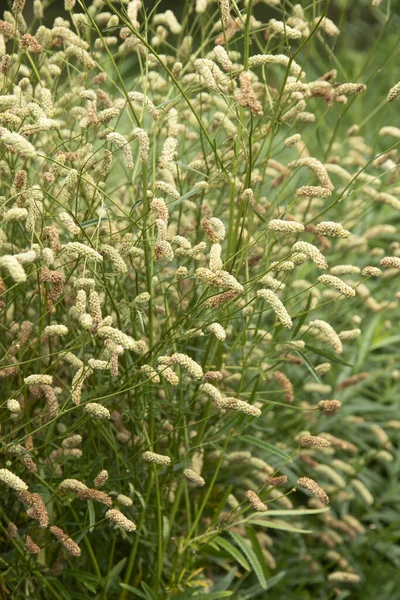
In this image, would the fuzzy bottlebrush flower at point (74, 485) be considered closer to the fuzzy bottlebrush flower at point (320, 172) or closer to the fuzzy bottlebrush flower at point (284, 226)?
the fuzzy bottlebrush flower at point (284, 226)

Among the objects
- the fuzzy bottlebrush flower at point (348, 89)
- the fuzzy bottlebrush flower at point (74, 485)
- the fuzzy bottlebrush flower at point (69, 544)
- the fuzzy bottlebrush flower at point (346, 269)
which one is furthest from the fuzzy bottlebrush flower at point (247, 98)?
the fuzzy bottlebrush flower at point (69, 544)

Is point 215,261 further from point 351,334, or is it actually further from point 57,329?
point 351,334

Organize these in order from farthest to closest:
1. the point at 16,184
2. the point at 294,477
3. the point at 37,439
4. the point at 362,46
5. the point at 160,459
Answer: the point at 362,46 < the point at 294,477 < the point at 37,439 < the point at 160,459 < the point at 16,184

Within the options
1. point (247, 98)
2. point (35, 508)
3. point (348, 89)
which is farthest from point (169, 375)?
point (348, 89)

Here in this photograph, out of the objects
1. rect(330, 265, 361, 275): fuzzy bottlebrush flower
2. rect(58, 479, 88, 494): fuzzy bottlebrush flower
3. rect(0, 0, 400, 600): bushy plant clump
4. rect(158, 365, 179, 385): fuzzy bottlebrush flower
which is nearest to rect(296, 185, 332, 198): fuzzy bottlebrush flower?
rect(0, 0, 400, 600): bushy plant clump

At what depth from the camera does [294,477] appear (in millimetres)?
2873

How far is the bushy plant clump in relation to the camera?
5.82ft

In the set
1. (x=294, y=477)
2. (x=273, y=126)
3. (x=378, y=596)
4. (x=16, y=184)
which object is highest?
(x=273, y=126)

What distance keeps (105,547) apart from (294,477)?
0.83m

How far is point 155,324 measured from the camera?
7.48 ft

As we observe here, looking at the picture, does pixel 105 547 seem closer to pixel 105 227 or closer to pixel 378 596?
pixel 105 227

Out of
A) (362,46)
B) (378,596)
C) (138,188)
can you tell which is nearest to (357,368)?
(378,596)

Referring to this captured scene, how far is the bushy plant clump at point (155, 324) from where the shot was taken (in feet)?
5.82

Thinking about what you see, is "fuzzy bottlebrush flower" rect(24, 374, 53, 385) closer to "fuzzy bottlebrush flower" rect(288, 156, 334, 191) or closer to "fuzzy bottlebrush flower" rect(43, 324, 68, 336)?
"fuzzy bottlebrush flower" rect(43, 324, 68, 336)
